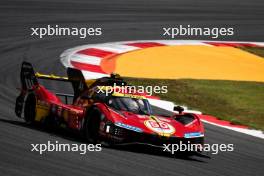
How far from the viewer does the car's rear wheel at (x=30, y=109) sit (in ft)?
48.3

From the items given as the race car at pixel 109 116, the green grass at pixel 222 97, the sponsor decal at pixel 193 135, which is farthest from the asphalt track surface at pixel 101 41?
the green grass at pixel 222 97

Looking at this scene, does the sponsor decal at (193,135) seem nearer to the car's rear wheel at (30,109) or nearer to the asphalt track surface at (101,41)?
the asphalt track surface at (101,41)

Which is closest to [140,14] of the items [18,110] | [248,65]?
[248,65]

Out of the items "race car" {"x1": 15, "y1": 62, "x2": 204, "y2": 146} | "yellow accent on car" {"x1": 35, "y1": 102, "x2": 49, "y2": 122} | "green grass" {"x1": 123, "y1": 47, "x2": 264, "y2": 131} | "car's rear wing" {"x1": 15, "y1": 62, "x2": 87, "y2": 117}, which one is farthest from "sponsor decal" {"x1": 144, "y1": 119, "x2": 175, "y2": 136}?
"green grass" {"x1": 123, "y1": 47, "x2": 264, "y2": 131}

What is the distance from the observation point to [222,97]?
18734mm

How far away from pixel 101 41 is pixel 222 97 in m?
7.41

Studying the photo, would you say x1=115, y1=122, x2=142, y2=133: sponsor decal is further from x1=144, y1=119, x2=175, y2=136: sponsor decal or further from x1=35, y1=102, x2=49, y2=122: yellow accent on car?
x1=35, y1=102, x2=49, y2=122: yellow accent on car

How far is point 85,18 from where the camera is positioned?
94.6 feet

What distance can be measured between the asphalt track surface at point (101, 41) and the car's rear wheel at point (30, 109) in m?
0.28

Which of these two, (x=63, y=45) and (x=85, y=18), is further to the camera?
(x=85, y=18)

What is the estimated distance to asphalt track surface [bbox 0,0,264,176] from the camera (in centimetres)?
1141

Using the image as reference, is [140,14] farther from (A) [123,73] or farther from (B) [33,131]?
(B) [33,131]

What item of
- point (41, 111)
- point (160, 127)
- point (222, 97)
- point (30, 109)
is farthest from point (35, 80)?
point (222, 97)

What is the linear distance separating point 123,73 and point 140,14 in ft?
34.9
